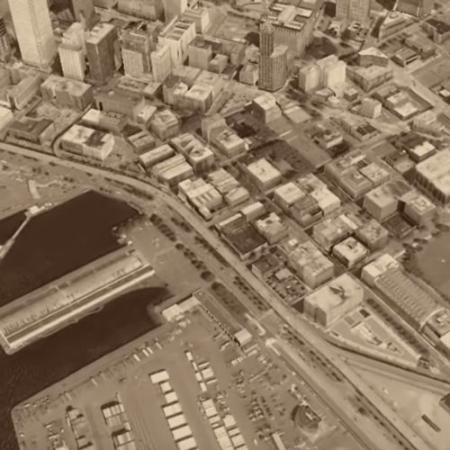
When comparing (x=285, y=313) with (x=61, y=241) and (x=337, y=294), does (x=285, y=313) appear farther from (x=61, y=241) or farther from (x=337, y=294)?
(x=61, y=241)

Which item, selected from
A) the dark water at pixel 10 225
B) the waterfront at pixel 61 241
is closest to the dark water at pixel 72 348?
A: the waterfront at pixel 61 241

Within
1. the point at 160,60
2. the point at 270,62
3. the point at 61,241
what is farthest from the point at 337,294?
the point at 160,60

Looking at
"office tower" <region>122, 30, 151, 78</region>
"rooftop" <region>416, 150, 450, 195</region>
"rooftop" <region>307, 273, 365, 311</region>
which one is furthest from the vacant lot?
"office tower" <region>122, 30, 151, 78</region>

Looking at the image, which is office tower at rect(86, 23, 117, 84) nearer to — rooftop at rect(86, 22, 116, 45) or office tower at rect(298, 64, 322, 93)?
rooftop at rect(86, 22, 116, 45)

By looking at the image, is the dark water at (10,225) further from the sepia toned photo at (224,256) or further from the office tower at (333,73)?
the office tower at (333,73)

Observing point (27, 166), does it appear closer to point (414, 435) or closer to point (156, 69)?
point (156, 69)
